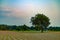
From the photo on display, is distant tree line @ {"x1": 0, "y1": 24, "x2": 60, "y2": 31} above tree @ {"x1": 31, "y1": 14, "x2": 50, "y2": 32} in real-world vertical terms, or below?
below

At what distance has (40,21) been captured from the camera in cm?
4112

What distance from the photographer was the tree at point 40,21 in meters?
40.4

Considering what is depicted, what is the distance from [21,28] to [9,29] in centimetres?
670

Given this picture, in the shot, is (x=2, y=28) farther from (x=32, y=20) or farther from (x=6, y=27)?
(x=32, y=20)

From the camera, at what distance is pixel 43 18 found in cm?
4181

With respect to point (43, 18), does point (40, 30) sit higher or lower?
lower

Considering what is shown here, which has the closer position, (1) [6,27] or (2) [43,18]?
(1) [6,27]

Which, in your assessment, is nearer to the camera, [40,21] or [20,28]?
[20,28]

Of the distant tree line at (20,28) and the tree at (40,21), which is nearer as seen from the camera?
the distant tree line at (20,28)

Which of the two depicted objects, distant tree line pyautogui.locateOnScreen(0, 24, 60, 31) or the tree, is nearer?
distant tree line pyautogui.locateOnScreen(0, 24, 60, 31)

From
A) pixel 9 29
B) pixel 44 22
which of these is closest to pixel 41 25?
pixel 44 22

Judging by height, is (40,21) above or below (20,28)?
above

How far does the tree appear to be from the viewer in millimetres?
40406

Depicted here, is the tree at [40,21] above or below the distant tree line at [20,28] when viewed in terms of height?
above
